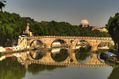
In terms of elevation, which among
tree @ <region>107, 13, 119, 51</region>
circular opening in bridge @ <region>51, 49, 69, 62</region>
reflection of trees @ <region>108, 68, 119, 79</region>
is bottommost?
reflection of trees @ <region>108, 68, 119, 79</region>

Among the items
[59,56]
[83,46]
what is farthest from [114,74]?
[83,46]

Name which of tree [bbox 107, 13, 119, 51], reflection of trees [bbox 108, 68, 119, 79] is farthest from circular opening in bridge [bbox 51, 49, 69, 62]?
reflection of trees [bbox 108, 68, 119, 79]

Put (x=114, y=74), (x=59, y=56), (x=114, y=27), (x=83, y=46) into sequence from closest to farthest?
1. (x=114, y=74)
2. (x=114, y=27)
3. (x=59, y=56)
4. (x=83, y=46)

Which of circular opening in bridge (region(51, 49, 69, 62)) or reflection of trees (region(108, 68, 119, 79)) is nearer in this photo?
reflection of trees (region(108, 68, 119, 79))

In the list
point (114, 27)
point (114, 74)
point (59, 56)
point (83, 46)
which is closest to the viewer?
point (114, 74)

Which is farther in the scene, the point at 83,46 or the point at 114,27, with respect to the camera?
the point at 83,46

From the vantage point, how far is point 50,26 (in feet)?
375

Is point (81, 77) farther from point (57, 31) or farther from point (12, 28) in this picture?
point (57, 31)

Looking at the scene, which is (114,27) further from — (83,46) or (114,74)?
(83,46)

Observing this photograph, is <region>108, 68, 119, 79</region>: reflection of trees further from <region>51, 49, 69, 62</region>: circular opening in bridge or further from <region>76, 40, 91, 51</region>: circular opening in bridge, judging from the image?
<region>76, 40, 91, 51</region>: circular opening in bridge

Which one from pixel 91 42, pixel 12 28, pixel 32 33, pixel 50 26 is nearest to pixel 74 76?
pixel 12 28

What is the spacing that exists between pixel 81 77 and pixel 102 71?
7.00m

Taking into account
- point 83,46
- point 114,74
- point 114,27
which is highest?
point 114,27

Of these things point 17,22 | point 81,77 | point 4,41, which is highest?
point 17,22
